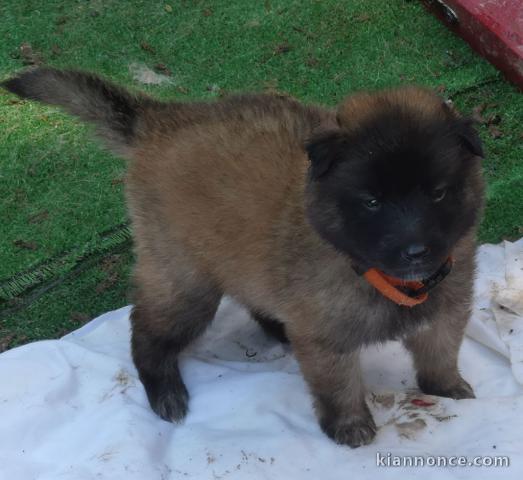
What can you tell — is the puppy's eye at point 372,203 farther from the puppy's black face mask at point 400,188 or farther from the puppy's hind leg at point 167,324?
the puppy's hind leg at point 167,324

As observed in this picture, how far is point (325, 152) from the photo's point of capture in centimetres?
213

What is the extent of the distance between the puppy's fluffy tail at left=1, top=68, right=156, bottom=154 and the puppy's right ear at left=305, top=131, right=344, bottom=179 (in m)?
0.93

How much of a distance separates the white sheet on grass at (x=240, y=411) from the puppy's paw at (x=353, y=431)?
0.03 m

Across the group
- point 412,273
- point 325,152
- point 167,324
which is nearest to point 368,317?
point 412,273

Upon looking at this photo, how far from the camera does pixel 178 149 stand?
2746mm

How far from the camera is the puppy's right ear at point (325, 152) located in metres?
2.12

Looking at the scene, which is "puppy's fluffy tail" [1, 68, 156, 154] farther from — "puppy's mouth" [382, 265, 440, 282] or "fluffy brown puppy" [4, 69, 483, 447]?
"puppy's mouth" [382, 265, 440, 282]

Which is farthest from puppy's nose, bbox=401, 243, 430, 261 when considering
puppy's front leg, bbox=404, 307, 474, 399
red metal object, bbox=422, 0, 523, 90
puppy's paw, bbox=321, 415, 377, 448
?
red metal object, bbox=422, 0, 523, 90

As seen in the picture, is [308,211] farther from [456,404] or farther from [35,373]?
[35,373]

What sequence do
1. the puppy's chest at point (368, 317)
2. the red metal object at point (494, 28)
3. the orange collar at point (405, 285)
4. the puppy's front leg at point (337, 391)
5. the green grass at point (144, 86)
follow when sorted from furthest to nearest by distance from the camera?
the red metal object at point (494, 28), the green grass at point (144, 86), the puppy's front leg at point (337, 391), the puppy's chest at point (368, 317), the orange collar at point (405, 285)

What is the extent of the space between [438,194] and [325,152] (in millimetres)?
319

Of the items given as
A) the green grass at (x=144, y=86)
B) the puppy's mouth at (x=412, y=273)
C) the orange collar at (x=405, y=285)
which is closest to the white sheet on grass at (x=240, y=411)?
the green grass at (x=144, y=86)

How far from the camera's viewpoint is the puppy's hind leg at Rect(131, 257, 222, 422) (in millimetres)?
2881

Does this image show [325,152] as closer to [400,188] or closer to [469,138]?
[400,188]
